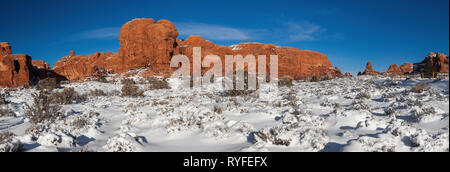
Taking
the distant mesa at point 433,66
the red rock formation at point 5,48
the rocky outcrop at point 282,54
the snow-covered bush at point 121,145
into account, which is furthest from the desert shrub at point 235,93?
the rocky outcrop at point 282,54

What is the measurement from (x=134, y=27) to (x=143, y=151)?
75.9 metres

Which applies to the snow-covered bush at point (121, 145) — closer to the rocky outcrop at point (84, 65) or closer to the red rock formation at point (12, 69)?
the red rock formation at point (12, 69)

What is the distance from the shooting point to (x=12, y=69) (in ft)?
129

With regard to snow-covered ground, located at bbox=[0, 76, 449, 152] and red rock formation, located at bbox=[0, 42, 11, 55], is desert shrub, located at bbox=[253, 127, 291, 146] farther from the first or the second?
red rock formation, located at bbox=[0, 42, 11, 55]

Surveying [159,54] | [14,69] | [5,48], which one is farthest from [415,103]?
[159,54]

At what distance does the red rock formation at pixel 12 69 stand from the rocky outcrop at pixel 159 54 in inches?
774

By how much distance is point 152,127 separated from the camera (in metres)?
6.85

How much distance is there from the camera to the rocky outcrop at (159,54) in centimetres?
6831

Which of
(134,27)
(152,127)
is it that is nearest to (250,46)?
(134,27)

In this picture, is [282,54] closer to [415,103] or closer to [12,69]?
[12,69]

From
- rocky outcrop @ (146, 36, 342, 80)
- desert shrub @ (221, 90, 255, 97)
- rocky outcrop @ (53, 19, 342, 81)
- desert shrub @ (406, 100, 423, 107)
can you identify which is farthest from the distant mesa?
rocky outcrop @ (146, 36, 342, 80)

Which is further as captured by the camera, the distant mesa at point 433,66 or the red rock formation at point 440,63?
the red rock formation at point 440,63

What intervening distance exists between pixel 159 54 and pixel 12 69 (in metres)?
35.0

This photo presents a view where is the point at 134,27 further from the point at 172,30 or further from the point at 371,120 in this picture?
the point at 371,120
